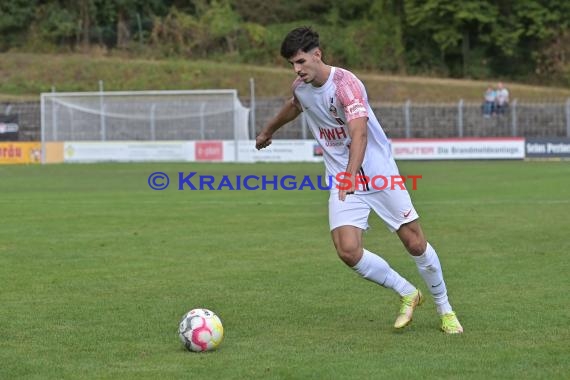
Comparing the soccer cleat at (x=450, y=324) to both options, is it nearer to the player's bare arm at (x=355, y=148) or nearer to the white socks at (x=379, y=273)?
the white socks at (x=379, y=273)

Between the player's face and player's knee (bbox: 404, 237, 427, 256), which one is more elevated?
the player's face

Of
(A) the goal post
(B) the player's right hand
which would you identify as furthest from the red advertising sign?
(B) the player's right hand

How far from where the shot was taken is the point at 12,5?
63.9 metres

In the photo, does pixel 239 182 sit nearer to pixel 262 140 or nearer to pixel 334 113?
pixel 262 140

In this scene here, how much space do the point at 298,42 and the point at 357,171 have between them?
38.4 inches

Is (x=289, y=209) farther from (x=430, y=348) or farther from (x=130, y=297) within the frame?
(x=430, y=348)

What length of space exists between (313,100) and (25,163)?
33.6 metres

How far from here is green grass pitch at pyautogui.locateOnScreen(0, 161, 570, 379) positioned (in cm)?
684

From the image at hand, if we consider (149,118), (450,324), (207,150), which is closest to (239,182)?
(207,150)

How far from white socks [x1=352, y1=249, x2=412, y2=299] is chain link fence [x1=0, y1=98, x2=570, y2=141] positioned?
105ft

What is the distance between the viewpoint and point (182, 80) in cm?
5459

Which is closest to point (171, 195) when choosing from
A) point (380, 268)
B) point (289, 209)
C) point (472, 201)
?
point (289, 209)

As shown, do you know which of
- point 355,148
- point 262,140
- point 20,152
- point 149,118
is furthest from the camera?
point 20,152

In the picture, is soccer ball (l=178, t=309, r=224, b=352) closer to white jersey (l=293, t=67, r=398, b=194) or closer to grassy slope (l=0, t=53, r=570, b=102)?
white jersey (l=293, t=67, r=398, b=194)
